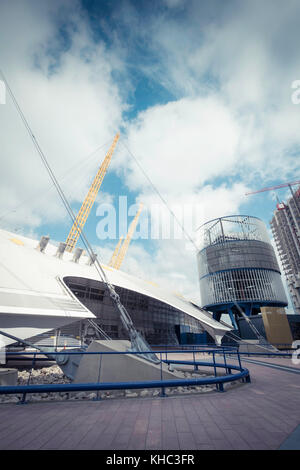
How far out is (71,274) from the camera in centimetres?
2242

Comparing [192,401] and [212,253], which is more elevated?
[212,253]

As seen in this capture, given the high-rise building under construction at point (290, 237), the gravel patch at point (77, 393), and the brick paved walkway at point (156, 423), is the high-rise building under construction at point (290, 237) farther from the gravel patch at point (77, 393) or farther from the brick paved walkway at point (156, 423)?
the brick paved walkway at point (156, 423)

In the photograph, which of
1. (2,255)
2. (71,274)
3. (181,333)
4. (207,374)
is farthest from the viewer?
(181,333)

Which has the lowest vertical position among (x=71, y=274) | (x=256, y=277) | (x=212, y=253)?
(x=71, y=274)

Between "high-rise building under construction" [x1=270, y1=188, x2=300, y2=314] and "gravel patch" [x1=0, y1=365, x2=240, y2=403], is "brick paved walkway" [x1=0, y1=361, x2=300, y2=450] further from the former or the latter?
"high-rise building under construction" [x1=270, y1=188, x2=300, y2=314]

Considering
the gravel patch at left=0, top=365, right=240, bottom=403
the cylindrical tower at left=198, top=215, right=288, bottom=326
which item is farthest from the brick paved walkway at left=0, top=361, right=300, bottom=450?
the cylindrical tower at left=198, top=215, right=288, bottom=326

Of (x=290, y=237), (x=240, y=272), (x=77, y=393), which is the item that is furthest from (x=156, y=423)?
(x=290, y=237)

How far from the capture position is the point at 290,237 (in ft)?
337

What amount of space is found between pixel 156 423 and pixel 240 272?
5839cm

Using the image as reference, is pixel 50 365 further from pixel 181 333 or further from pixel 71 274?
pixel 181 333

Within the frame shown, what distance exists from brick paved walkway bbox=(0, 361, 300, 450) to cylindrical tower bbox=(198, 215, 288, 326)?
5278 cm

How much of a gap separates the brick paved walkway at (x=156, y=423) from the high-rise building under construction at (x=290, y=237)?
110 meters

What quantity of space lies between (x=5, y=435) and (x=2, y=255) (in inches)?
730

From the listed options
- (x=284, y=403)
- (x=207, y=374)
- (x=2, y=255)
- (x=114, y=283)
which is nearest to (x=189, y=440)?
(x=284, y=403)
